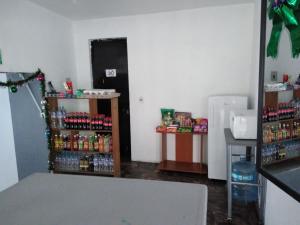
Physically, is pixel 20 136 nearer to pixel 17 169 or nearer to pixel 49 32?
pixel 17 169

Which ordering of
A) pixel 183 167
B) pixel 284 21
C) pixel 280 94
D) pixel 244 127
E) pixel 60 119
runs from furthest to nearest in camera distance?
pixel 183 167 < pixel 60 119 < pixel 244 127 < pixel 280 94 < pixel 284 21

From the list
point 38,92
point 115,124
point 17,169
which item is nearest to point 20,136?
point 17,169

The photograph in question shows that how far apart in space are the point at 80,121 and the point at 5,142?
95 centimetres

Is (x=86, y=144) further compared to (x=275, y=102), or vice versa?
(x=86, y=144)

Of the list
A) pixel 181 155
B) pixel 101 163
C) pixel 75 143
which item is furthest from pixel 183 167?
pixel 75 143

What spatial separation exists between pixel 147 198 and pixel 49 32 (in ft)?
10.6

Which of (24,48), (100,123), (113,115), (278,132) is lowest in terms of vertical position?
(100,123)

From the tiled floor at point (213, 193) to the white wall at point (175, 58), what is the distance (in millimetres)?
336

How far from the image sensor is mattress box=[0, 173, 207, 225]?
95cm

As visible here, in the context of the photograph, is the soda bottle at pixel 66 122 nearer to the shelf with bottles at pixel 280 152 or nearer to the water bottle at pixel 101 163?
the water bottle at pixel 101 163

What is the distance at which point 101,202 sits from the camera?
1.09 metres

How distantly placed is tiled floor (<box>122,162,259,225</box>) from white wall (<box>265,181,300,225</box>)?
1.12ft

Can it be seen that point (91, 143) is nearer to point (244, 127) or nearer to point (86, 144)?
point (86, 144)

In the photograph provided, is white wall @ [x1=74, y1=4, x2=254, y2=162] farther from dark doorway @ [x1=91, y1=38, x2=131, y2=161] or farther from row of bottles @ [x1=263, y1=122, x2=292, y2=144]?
row of bottles @ [x1=263, y1=122, x2=292, y2=144]
